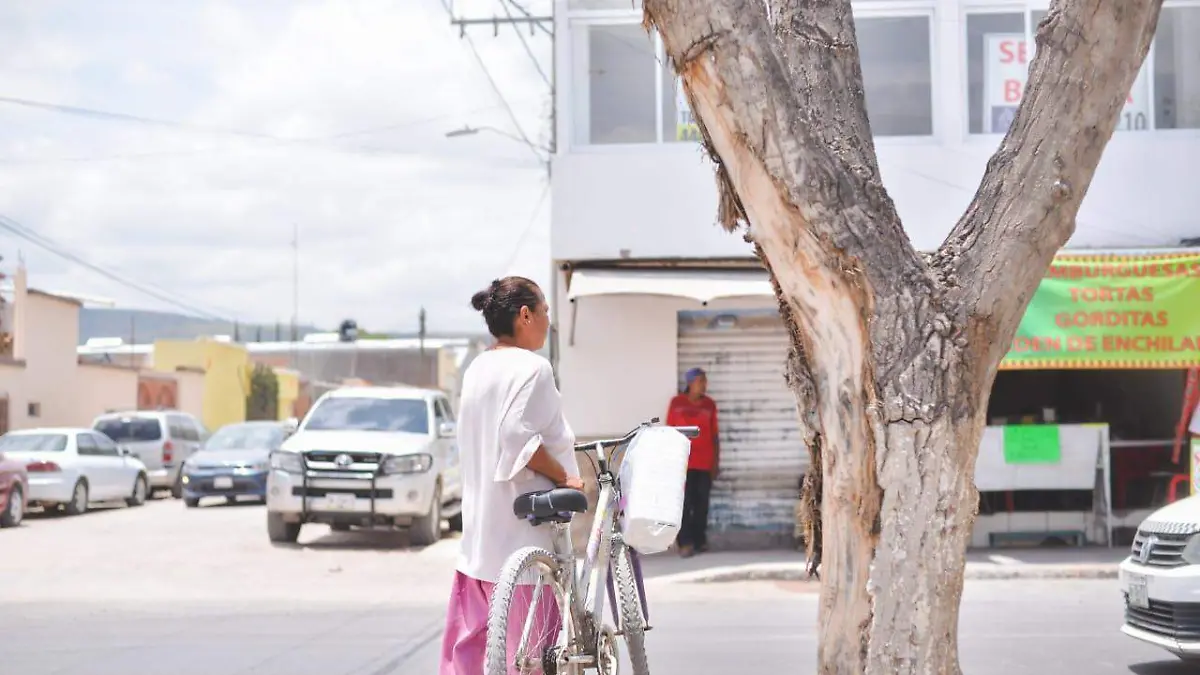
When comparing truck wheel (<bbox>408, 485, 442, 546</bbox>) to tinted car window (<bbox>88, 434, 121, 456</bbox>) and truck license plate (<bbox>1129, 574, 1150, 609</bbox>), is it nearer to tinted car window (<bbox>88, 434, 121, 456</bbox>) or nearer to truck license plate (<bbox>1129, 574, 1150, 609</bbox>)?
truck license plate (<bbox>1129, 574, 1150, 609</bbox>)

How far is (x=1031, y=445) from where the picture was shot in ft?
45.4

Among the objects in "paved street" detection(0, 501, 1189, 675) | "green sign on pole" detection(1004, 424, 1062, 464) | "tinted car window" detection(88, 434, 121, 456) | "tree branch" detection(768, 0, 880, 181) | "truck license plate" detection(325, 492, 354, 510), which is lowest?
"paved street" detection(0, 501, 1189, 675)

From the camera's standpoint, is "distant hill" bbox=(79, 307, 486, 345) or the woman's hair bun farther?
"distant hill" bbox=(79, 307, 486, 345)

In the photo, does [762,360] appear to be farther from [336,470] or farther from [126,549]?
[126,549]

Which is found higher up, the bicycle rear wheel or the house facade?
the house facade

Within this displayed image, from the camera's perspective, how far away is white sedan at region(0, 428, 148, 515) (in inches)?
845

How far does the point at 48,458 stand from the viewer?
21766 millimetres

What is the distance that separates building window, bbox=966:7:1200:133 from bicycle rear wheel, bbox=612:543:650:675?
36.2ft

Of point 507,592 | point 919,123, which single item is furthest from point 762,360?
point 507,592

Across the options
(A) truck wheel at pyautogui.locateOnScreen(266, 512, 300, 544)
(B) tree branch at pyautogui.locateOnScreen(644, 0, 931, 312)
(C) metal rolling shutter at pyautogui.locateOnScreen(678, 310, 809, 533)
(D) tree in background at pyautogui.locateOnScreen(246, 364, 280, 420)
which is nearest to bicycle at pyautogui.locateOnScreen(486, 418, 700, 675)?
(B) tree branch at pyautogui.locateOnScreen(644, 0, 931, 312)

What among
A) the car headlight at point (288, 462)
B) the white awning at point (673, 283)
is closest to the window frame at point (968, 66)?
the white awning at point (673, 283)

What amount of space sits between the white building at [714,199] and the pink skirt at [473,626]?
918 centimetres

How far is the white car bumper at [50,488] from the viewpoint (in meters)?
21.2

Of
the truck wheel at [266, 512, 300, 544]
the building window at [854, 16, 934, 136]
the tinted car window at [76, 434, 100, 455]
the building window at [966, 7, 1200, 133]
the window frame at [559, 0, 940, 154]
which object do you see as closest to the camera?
the window frame at [559, 0, 940, 154]
